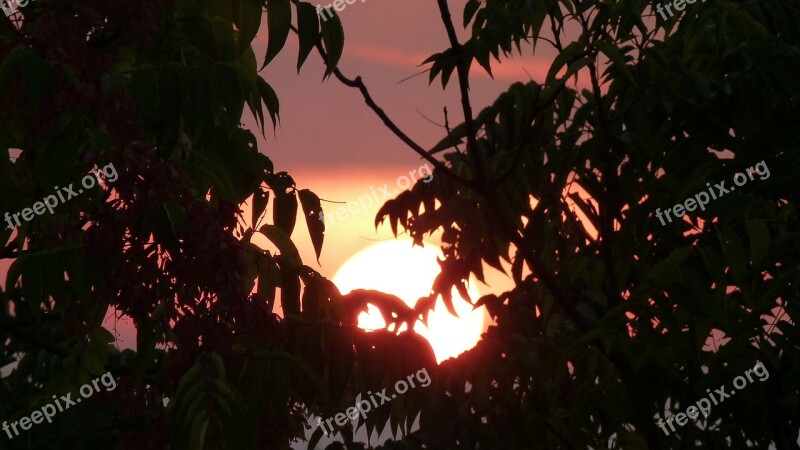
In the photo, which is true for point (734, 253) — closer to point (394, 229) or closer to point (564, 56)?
point (564, 56)

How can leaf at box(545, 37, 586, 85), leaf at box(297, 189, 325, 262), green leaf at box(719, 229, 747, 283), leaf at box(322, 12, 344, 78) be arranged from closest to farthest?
leaf at box(322, 12, 344, 78)
green leaf at box(719, 229, 747, 283)
leaf at box(545, 37, 586, 85)
leaf at box(297, 189, 325, 262)

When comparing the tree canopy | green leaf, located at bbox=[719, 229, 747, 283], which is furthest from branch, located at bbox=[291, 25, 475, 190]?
green leaf, located at bbox=[719, 229, 747, 283]

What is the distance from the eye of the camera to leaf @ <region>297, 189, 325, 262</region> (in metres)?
3.78

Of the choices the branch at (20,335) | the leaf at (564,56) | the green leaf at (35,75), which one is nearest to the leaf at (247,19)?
the green leaf at (35,75)

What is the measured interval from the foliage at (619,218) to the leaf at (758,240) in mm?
13

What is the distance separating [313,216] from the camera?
3850mm

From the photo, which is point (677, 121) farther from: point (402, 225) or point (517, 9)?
point (402, 225)

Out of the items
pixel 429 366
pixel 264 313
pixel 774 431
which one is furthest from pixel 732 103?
pixel 264 313

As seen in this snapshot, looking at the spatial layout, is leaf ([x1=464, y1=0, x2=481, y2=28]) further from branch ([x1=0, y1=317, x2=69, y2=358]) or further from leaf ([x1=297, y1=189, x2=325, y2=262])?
branch ([x1=0, y1=317, x2=69, y2=358])

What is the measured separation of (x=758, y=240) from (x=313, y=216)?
1.55 meters

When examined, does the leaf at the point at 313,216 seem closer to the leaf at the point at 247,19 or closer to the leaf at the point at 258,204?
the leaf at the point at 258,204

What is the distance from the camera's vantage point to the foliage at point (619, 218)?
3.78 m

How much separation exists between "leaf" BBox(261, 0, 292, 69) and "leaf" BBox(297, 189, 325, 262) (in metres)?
1.18

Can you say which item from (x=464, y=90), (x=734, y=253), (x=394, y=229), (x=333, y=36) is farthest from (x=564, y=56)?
(x=394, y=229)
